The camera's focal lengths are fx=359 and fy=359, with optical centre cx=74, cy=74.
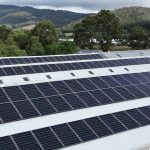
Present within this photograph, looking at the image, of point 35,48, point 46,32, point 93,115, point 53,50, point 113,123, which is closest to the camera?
point 113,123

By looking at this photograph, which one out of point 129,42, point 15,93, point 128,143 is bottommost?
point 129,42

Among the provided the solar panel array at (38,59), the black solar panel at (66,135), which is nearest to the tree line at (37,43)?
the solar panel array at (38,59)

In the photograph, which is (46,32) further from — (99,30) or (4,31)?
(99,30)

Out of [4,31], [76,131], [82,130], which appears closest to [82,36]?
[4,31]

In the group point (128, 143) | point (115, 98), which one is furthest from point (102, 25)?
point (128, 143)

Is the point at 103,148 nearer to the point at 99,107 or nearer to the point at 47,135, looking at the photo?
the point at 47,135

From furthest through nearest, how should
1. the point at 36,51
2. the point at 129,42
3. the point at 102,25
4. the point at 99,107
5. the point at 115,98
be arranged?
the point at 129,42 → the point at 102,25 → the point at 36,51 → the point at 115,98 → the point at 99,107

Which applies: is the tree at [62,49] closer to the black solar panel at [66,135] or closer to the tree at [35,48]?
the tree at [35,48]

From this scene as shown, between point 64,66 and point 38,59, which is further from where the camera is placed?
point 38,59
